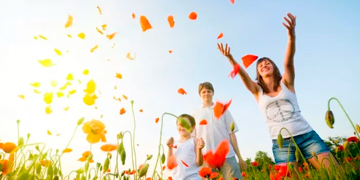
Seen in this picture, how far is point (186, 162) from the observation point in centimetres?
337

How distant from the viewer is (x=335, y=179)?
1913 millimetres

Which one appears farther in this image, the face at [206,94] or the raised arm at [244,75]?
the face at [206,94]

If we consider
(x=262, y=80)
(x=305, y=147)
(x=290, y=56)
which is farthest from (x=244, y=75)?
(x=305, y=147)

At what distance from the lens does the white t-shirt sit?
4.07m

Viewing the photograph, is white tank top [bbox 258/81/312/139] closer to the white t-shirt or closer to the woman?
the woman

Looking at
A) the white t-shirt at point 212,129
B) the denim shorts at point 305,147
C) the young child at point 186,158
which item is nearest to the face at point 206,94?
the white t-shirt at point 212,129

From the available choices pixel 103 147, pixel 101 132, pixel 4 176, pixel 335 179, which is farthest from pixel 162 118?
pixel 335 179

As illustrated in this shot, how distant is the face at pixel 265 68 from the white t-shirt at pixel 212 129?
120 cm

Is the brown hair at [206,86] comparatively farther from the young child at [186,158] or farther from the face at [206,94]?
the young child at [186,158]

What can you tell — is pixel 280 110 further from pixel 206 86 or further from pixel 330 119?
pixel 206 86

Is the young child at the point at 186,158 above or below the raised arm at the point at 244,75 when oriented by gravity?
below

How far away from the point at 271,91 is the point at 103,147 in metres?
2.12

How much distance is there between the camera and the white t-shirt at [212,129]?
4074mm

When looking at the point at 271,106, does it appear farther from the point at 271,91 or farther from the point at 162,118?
the point at 162,118
